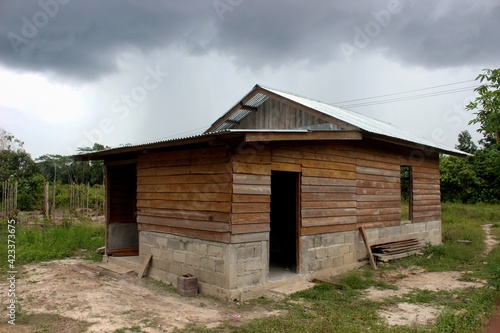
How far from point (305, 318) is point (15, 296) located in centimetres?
523

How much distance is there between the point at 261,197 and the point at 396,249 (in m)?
5.01

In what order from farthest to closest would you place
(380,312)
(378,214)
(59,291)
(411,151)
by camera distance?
(411,151)
(378,214)
(59,291)
(380,312)

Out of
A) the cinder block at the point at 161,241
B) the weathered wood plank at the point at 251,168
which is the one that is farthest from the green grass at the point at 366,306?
the cinder block at the point at 161,241

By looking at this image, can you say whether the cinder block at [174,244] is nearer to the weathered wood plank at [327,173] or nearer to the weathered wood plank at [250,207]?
the weathered wood plank at [250,207]

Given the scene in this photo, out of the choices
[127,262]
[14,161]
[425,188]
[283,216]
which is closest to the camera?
[127,262]

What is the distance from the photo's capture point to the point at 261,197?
754 cm

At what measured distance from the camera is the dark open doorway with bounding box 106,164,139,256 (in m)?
10.9

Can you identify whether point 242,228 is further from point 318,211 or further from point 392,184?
point 392,184

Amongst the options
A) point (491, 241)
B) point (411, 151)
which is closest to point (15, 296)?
point (411, 151)

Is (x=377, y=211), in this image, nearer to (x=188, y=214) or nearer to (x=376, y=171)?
(x=376, y=171)

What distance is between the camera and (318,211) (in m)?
8.77

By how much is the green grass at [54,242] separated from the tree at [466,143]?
2946cm

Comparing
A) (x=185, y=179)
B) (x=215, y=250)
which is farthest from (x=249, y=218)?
(x=185, y=179)

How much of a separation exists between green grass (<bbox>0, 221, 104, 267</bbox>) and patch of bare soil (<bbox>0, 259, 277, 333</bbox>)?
1.89 metres
